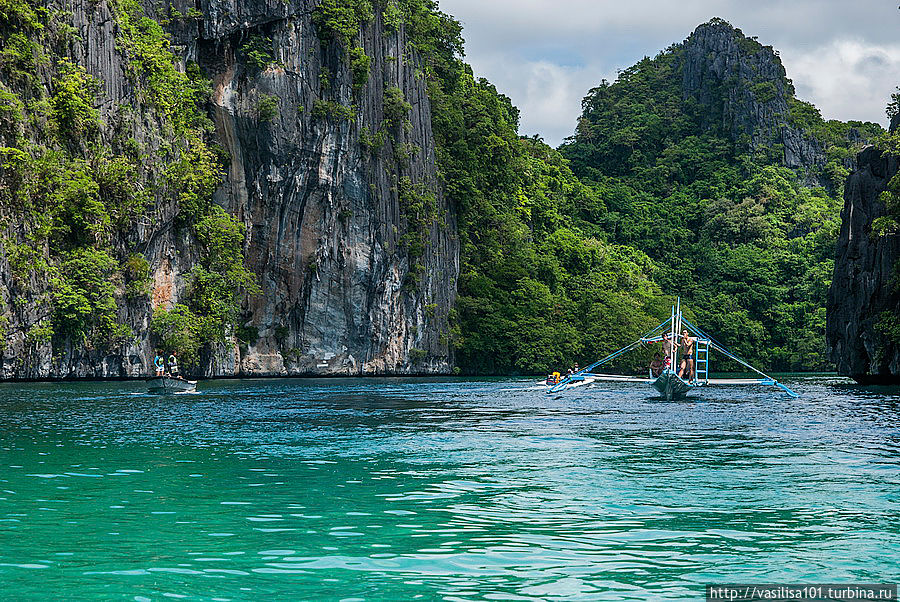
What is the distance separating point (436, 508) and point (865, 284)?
162 ft

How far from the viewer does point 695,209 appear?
12462 centimetres

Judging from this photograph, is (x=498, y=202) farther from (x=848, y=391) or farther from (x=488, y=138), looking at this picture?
(x=848, y=391)

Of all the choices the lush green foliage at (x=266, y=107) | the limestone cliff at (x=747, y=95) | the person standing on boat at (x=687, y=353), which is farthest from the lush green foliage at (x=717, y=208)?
the lush green foliage at (x=266, y=107)

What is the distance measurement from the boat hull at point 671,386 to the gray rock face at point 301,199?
29.7 meters

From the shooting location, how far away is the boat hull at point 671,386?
40812 millimetres

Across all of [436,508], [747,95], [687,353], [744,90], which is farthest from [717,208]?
[436,508]

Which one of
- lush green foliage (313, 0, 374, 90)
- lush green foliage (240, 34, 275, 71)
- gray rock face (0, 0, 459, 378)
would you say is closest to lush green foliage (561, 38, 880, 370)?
gray rock face (0, 0, 459, 378)

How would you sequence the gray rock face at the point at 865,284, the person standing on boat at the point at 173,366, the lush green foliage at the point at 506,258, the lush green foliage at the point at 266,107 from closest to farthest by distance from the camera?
1. the person standing on boat at the point at 173,366
2. the gray rock face at the point at 865,284
3. the lush green foliage at the point at 266,107
4. the lush green foliage at the point at 506,258

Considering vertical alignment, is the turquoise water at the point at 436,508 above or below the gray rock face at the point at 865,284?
below

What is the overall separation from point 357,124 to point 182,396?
116 feet

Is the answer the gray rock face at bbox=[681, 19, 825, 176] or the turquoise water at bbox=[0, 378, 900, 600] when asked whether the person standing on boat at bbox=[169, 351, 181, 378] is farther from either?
the gray rock face at bbox=[681, 19, 825, 176]

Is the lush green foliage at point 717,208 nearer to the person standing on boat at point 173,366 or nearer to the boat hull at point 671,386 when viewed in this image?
the boat hull at point 671,386

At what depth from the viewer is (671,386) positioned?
41.1m

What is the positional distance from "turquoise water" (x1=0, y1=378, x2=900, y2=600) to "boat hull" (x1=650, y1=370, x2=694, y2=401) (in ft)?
41.7
